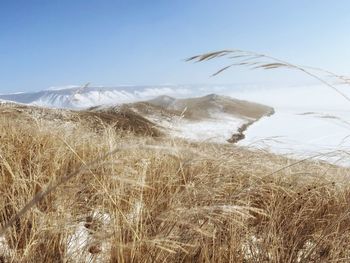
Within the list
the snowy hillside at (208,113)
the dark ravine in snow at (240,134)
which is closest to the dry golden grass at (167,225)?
the snowy hillside at (208,113)

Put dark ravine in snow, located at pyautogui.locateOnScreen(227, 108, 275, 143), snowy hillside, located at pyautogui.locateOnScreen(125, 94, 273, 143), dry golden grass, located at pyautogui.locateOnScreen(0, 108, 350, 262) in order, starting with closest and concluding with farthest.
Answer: dry golden grass, located at pyautogui.locateOnScreen(0, 108, 350, 262) < dark ravine in snow, located at pyautogui.locateOnScreen(227, 108, 275, 143) < snowy hillside, located at pyautogui.locateOnScreen(125, 94, 273, 143)

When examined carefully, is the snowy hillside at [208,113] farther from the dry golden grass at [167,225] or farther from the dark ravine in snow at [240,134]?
the dry golden grass at [167,225]

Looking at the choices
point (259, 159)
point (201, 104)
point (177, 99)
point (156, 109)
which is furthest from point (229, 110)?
point (259, 159)

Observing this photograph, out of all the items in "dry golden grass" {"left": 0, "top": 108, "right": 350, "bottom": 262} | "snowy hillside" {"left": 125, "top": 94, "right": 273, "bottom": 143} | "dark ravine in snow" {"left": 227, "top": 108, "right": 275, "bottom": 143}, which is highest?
"dry golden grass" {"left": 0, "top": 108, "right": 350, "bottom": 262}

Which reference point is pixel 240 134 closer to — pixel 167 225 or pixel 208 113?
pixel 208 113

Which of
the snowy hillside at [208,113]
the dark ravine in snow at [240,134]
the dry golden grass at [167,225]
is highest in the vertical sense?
the dry golden grass at [167,225]

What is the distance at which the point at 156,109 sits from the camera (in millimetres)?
29094

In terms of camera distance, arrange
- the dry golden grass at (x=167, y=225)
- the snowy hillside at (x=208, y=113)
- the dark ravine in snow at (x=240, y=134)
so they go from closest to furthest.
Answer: the dry golden grass at (x=167, y=225) < the dark ravine in snow at (x=240, y=134) < the snowy hillside at (x=208, y=113)

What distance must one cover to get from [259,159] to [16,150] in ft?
6.11

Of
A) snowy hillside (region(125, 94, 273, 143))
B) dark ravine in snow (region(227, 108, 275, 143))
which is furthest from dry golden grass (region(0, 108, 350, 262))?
dark ravine in snow (region(227, 108, 275, 143))

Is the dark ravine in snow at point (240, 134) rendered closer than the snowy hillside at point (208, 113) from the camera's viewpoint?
Yes

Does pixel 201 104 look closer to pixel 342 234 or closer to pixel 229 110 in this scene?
pixel 229 110

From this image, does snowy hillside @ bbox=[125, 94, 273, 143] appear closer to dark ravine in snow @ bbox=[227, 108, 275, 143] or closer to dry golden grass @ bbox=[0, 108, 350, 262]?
dark ravine in snow @ bbox=[227, 108, 275, 143]

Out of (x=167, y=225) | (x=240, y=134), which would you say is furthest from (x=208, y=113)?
(x=167, y=225)
